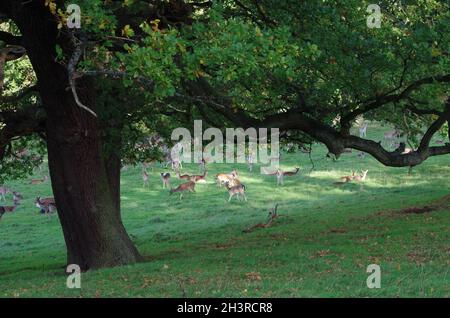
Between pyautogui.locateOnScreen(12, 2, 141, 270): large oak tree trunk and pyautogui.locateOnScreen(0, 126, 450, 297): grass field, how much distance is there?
0.72 m

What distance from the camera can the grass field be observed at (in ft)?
32.1

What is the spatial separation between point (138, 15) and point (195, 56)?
3.99 m

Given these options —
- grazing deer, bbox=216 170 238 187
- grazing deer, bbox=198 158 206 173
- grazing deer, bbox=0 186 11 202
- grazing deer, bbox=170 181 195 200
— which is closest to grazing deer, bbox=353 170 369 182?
grazing deer, bbox=216 170 238 187

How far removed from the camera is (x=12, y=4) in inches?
467

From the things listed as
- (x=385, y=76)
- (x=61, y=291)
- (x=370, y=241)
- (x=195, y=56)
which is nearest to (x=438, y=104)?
(x=385, y=76)

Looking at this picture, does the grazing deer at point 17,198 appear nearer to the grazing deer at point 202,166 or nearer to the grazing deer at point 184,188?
the grazing deer at point 184,188

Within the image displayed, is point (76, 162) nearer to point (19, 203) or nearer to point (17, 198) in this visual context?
point (19, 203)

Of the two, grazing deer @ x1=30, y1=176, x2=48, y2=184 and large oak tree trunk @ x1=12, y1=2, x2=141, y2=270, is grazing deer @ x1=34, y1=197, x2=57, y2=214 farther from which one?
large oak tree trunk @ x1=12, y1=2, x2=141, y2=270

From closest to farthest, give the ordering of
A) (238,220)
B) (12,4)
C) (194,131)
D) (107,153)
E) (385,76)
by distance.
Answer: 1. (12,4)
2. (385,76)
3. (107,153)
4. (194,131)
5. (238,220)

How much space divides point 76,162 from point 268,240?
246 inches

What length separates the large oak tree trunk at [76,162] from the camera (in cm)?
1195

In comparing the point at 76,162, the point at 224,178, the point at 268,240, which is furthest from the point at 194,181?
the point at 76,162

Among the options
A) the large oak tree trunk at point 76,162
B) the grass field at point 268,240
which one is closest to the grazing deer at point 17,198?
the grass field at point 268,240

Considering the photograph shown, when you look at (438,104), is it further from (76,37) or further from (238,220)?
(238,220)
